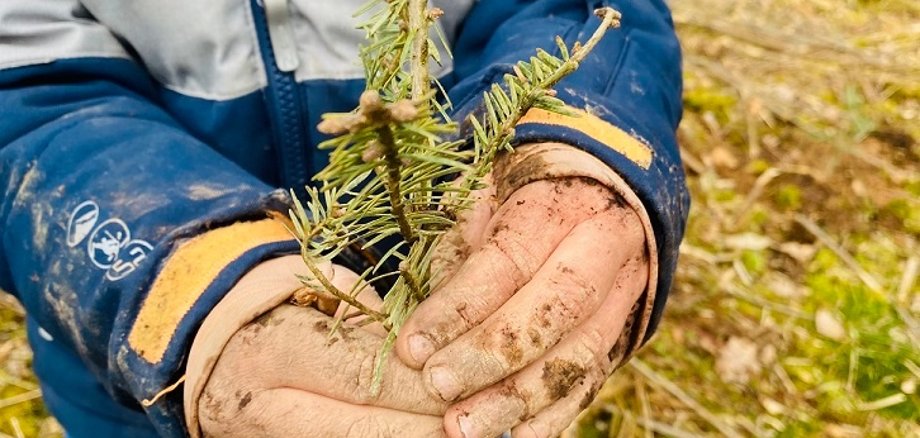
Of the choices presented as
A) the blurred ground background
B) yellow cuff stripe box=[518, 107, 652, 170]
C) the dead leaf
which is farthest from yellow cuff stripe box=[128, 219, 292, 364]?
the dead leaf

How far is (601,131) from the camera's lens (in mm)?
1279

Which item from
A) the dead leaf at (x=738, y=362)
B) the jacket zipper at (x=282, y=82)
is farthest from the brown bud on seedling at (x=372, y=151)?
the dead leaf at (x=738, y=362)

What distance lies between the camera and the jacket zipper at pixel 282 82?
1654mm

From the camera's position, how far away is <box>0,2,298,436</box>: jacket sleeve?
3.83 feet

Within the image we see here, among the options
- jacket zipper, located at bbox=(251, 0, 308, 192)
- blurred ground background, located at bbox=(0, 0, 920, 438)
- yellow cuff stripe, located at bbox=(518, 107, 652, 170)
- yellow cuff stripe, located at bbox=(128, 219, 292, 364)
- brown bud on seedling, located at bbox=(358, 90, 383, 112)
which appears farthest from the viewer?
blurred ground background, located at bbox=(0, 0, 920, 438)

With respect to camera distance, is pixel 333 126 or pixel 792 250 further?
pixel 792 250

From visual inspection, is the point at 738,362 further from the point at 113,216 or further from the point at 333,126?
the point at 333,126

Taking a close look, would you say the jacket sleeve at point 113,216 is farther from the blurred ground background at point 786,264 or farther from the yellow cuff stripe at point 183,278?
the blurred ground background at point 786,264

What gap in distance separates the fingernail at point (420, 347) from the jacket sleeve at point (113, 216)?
32 cm

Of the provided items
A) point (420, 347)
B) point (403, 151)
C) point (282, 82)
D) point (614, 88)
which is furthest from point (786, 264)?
point (403, 151)

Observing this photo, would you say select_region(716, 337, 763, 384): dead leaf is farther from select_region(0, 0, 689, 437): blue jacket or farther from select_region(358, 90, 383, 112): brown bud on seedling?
select_region(358, 90, 383, 112): brown bud on seedling

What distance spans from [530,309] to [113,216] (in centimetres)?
72

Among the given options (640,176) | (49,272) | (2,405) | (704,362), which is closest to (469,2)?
(640,176)

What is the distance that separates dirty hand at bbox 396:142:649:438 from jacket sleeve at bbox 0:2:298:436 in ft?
1.06
